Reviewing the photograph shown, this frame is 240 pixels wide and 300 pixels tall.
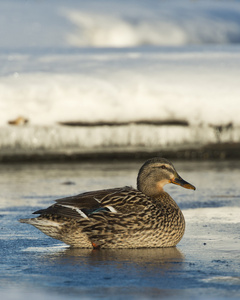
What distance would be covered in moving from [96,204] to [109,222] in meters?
0.15

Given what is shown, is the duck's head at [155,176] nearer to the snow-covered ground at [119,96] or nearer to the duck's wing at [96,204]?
the duck's wing at [96,204]

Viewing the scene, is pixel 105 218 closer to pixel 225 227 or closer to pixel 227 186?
pixel 225 227

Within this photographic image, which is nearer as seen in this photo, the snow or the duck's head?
the duck's head

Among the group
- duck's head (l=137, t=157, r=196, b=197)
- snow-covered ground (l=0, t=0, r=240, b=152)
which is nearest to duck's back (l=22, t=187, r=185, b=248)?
duck's head (l=137, t=157, r=196, b=197)

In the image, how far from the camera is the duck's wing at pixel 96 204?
4871 mm

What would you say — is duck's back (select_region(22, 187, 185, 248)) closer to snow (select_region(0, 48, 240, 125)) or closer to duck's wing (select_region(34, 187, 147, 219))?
duck's wing (select_region(34, 187, 147, 219))

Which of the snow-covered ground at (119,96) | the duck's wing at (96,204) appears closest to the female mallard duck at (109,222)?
the duck's wing at (96,204)

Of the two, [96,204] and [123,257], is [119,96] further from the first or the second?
[123,257]

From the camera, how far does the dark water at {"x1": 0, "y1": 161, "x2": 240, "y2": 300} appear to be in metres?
3.68

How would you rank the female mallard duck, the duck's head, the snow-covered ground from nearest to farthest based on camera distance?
the female mallard duck
the duck's head
the snow-covered ground

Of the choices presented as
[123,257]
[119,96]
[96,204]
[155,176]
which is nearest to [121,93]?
[119,96]

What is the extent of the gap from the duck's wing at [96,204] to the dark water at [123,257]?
0.80 feet

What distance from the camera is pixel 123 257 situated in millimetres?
4562

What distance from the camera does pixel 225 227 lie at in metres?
5.33
